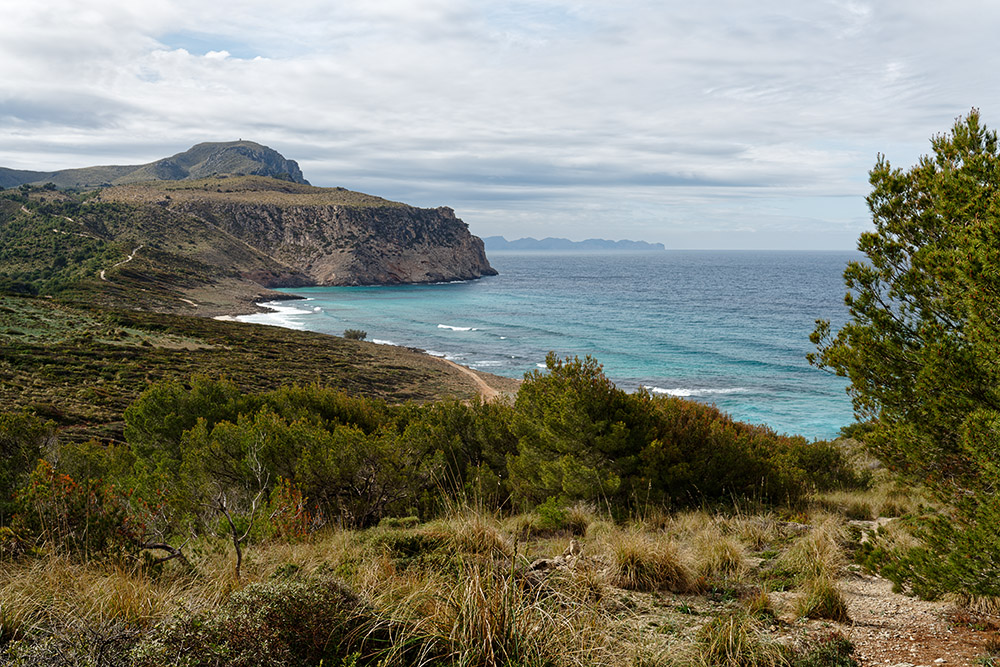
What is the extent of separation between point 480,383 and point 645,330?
30.9 m

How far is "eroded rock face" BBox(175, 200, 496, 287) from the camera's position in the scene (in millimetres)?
125812

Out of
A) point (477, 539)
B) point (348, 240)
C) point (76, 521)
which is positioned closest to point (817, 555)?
point (477, 539)

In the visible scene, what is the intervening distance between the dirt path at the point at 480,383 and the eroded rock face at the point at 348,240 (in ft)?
248

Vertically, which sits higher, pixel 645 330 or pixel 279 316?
pixel 645 330

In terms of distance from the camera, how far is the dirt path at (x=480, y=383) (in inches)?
1435

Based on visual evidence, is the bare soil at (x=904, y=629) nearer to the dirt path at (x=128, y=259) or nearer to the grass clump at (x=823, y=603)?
the grass clump at (x=823, y=603)

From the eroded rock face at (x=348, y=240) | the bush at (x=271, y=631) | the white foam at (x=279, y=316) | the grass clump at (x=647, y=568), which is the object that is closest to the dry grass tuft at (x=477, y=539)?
the grass clump at (x=647, y=568)

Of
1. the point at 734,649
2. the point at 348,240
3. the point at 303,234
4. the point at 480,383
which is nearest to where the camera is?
the point at 734,649

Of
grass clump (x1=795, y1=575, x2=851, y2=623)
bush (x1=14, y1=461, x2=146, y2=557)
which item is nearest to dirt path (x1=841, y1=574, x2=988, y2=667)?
grass clump (x1=795, y1=575, x2=851, y2=623)

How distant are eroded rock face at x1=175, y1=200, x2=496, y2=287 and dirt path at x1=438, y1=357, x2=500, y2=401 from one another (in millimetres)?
75541

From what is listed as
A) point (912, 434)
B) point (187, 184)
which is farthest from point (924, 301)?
point (187, 184)

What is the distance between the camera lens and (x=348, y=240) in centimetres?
13438

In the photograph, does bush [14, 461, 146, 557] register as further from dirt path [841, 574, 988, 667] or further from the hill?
the hill

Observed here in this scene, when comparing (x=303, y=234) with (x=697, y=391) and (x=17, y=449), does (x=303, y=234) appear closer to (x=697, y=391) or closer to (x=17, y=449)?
(x=697, y=391)
